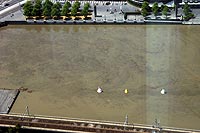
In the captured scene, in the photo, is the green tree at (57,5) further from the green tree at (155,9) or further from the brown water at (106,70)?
the green tree at (155,9)

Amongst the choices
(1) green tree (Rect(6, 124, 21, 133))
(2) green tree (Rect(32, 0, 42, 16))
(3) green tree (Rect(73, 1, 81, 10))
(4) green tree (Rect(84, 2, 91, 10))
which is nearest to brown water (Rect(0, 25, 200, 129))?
(2) green tree (Rect(32, 0, 42, 16))

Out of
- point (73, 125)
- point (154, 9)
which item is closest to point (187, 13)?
point (154, 9)

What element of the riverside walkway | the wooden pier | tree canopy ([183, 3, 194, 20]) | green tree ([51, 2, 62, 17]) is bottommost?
the riverside walkway

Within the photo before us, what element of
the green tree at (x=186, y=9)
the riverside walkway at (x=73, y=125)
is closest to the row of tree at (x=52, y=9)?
the green tree at (x=186, y=9)

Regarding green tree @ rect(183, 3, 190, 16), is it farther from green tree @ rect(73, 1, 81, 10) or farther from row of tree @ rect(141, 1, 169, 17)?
green tree @ rect(73, 1, 81, 10)

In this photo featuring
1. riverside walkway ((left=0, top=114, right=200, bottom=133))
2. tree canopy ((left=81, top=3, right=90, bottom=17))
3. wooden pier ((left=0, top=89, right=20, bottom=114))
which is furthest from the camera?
tree canopy ((left=81, top=3, right=90, bottom=17))

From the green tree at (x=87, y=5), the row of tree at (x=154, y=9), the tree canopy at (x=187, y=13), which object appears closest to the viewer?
the tree canopy at (x=187, y=13)

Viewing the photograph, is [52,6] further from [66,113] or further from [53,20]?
[66,113]
